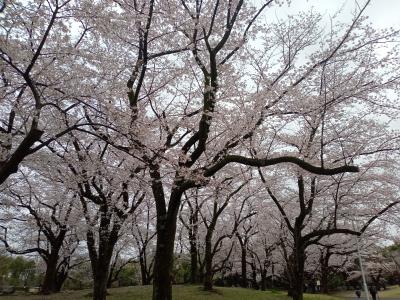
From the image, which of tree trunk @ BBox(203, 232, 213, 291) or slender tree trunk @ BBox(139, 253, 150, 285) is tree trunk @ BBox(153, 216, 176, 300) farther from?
slender tree trunk @ BBox(139, 253, 150, 285)

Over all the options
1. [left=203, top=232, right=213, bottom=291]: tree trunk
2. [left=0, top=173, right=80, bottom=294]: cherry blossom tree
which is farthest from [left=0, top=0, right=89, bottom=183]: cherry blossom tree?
[left=203, top=232, right=213, bottom=291]: tree trunk

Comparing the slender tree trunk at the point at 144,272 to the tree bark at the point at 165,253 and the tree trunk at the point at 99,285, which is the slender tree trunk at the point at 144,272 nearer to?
the tree trunk at the point at 99,285

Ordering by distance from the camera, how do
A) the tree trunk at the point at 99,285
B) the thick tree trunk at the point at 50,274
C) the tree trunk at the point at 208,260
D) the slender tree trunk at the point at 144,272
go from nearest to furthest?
the tree trunk at the point at 99,285 → the tree trunk at the point at 208,260 → the thick tree trunk at the point at 50,274 → the slender tree trunk at the point at 144,272

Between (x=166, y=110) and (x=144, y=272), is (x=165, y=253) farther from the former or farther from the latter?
(x=144, y=272)

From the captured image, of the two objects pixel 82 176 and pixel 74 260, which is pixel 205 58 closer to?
pixel 82 176

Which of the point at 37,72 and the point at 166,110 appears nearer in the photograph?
the point at 37,72

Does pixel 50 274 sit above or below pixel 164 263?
above

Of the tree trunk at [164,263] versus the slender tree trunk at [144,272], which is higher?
the slender tree trunk at [144,272]

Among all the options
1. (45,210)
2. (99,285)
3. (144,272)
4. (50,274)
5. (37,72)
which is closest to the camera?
(37,72)

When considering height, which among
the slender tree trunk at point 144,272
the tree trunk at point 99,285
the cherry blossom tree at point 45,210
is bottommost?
the tree trunk at point 99,285

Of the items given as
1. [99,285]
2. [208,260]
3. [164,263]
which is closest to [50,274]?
[208,260]

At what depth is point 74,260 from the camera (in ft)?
114

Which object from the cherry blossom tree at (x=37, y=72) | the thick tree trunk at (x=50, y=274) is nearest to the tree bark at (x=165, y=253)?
the cherry blossom tree at (x=37, y=72)

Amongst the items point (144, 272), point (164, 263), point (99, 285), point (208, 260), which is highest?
point (144, 272)
